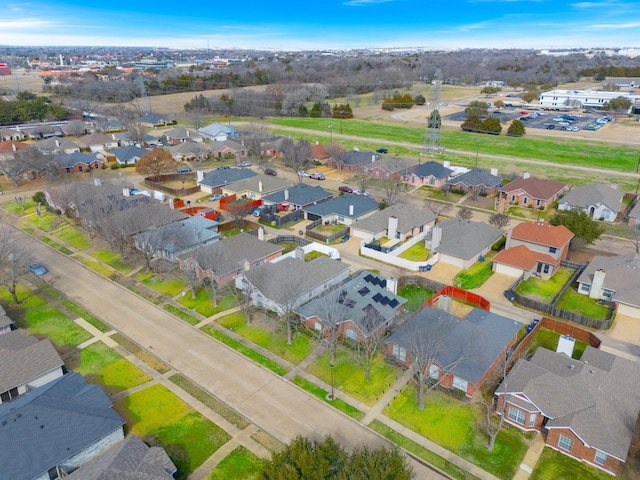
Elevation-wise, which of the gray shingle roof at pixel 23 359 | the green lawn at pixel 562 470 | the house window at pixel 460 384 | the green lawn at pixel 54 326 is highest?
the house window at pixel 460 384

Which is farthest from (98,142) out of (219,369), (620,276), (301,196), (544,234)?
(620,276)

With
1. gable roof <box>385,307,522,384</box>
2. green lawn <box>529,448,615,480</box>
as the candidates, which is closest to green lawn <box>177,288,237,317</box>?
gable roof <box>385,307,522,384</box>

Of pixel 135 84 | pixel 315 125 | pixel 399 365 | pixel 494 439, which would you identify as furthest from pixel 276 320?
pixel 135 84

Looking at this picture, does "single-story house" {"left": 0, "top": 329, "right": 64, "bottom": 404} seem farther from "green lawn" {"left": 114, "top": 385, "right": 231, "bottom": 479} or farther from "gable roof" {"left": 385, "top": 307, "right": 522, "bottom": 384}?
"gable roof" {"left": 385, "top": 307, "right": 522, "bottom": 384}

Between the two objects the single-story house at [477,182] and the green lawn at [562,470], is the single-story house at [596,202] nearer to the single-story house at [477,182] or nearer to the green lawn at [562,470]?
the single-story house at [477,182]

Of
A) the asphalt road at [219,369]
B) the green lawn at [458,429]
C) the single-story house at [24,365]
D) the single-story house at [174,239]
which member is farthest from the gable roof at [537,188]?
the single-story house at [24,365]

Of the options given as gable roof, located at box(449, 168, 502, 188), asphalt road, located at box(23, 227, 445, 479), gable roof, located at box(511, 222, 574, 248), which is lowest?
asphalt road, located at box(23, 227, 445, 479)

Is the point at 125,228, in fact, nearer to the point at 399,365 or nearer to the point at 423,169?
the point at 399,365
